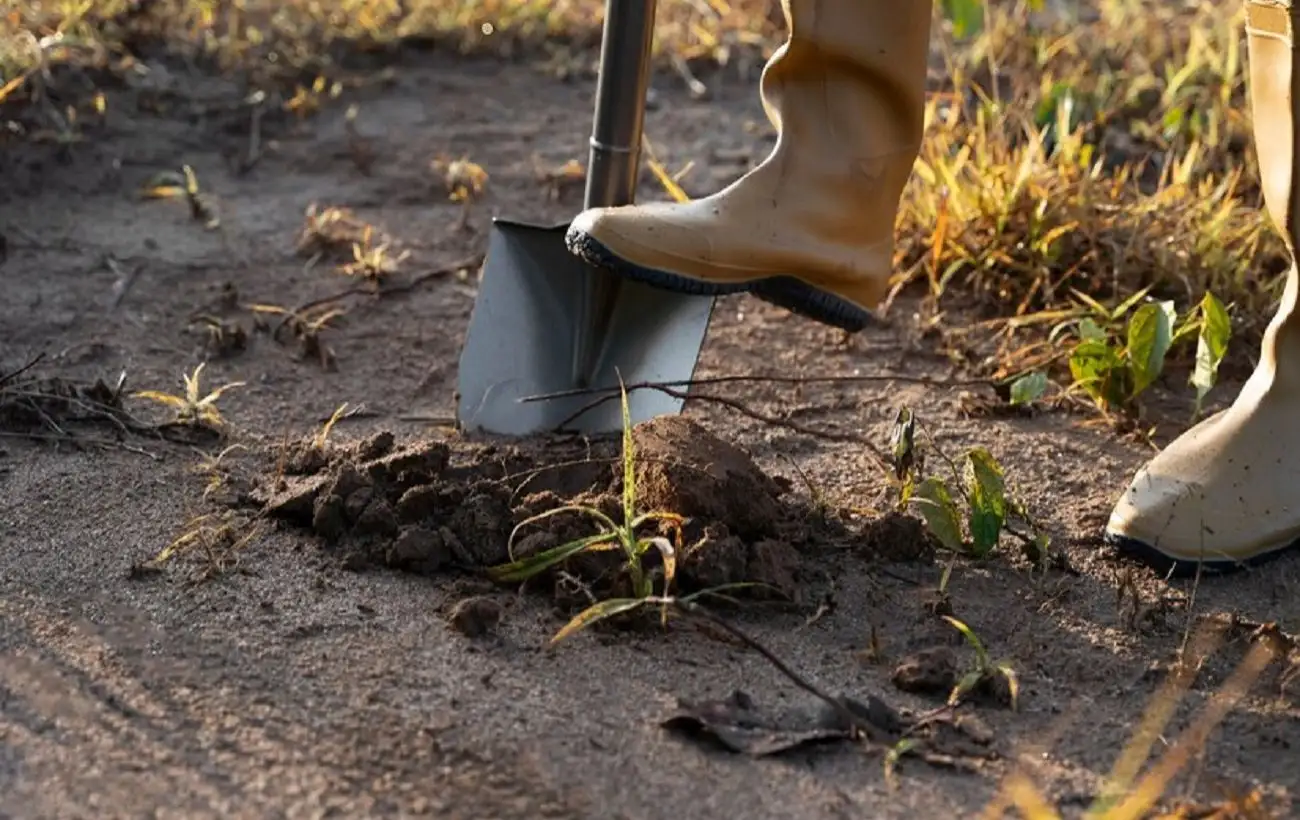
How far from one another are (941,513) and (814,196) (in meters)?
0.53

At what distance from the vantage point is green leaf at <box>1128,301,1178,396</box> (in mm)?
2559

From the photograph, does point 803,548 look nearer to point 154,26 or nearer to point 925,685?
point 925,685

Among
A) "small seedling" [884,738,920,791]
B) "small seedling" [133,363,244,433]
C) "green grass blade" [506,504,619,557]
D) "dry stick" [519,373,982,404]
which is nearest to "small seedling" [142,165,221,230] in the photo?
"small seedling" [133,363,244,433]

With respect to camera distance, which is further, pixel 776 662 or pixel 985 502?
pixel 985 502

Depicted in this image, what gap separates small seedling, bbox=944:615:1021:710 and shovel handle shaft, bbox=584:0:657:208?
987 mm

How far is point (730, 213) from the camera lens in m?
2.38

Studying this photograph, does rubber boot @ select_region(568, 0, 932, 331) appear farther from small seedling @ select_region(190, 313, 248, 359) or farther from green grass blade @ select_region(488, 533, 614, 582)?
small seedling @ select_region(190, 313, 248, 359)

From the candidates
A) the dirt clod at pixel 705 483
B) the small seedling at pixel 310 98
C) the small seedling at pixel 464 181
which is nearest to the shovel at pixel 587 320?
the dirt clod at pixel 705 483

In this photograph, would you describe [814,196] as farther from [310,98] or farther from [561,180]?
[310,98]

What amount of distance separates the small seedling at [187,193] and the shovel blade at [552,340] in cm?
113

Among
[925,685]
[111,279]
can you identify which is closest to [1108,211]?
[925,685]

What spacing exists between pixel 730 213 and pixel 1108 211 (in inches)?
40.6

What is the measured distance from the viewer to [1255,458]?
89.0 inches

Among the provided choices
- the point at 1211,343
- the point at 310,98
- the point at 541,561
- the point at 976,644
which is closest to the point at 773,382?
the point at 1211,343
